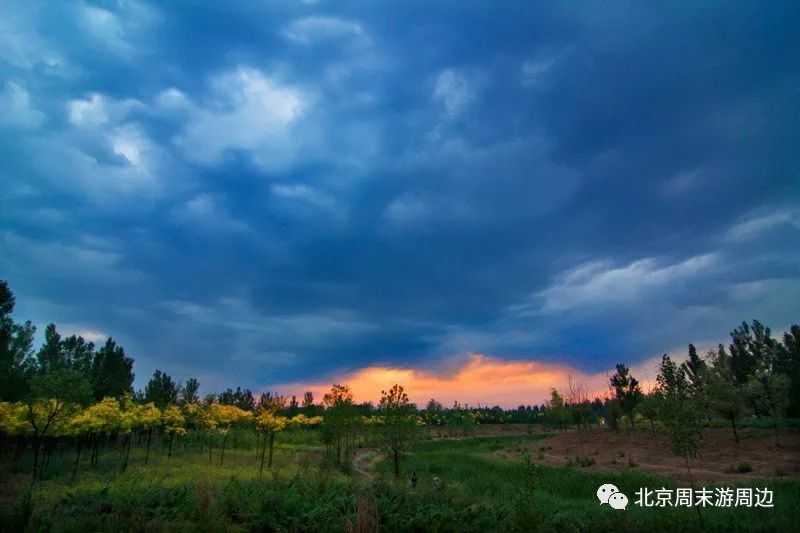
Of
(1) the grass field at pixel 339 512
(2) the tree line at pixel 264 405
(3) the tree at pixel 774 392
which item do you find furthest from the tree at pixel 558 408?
(1) the grass field at pixel 339 512

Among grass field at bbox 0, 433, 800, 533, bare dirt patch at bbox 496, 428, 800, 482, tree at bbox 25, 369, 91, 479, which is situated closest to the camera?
grass field at bbox 0, 433, 800, 533

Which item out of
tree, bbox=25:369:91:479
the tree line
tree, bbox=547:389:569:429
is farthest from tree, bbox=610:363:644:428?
tree, bbox=25:369:91:479

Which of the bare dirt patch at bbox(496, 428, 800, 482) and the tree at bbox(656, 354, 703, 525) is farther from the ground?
the tree at bbox(656, 354, 703, 525)

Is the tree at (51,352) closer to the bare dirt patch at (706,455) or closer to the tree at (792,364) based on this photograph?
the bare dirt patch at (706,455)

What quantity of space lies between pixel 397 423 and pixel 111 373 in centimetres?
5397

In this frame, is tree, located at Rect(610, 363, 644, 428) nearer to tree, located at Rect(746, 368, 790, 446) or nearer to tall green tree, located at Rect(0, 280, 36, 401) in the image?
tree, located at Rect(746, 368, 790, 446)

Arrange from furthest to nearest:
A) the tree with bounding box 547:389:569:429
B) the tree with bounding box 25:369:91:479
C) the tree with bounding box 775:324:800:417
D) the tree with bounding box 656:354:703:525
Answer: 1. the tree with bounding box 547:389:569:429
2. the tree with bounding box 775:324:800:417
3. the tree with bounding box 25:369:91:479
4. the tree with bounding box 656:354:703:525

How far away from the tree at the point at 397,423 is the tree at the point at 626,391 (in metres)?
38.8

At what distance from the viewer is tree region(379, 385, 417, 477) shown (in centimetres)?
3544

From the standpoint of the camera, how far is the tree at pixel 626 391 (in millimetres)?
63594

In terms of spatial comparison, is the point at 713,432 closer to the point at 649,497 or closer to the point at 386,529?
the point at 649,497

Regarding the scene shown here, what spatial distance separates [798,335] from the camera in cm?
7362

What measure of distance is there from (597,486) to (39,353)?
69.7 metres

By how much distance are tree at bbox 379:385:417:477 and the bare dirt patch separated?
44.3 feet
